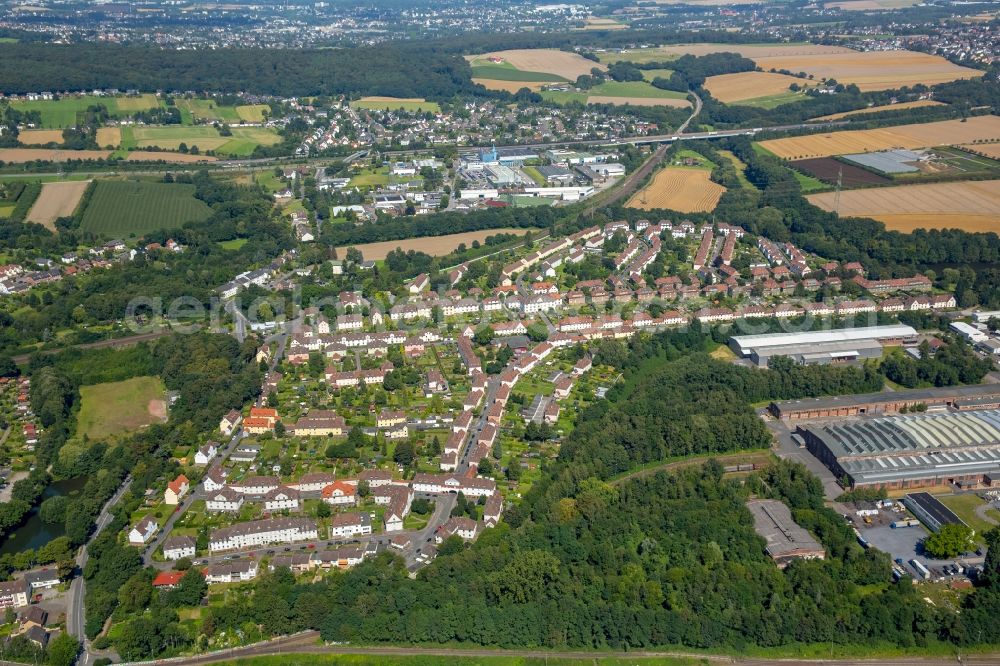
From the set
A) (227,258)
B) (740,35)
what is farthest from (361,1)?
(227,258)

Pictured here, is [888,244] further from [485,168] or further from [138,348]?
[138,348]

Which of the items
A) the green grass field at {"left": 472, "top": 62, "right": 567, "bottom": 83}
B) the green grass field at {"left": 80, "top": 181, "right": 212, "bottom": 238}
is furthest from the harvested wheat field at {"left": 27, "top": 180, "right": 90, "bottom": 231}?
the green grass field at {"left": 472, "top": 62, "right": 567, "bottom": 83}

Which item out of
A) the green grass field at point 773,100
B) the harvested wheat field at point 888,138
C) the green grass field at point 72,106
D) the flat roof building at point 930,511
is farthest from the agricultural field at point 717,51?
the flat roof building at point 930,511

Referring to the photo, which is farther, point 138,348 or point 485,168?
point 485,168

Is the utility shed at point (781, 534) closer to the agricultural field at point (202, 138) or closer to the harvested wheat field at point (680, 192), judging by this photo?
the harvested wheat field at point (680, 192)

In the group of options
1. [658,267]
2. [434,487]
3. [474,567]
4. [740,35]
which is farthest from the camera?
[740,35]

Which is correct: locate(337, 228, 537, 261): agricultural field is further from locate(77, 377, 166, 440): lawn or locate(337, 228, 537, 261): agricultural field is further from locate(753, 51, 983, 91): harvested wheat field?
locate(753, 51, 983, 91): harvested wheat field

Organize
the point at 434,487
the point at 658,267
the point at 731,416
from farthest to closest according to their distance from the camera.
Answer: the point at 658,267 < the point at 731,416 < the point at 434,487
